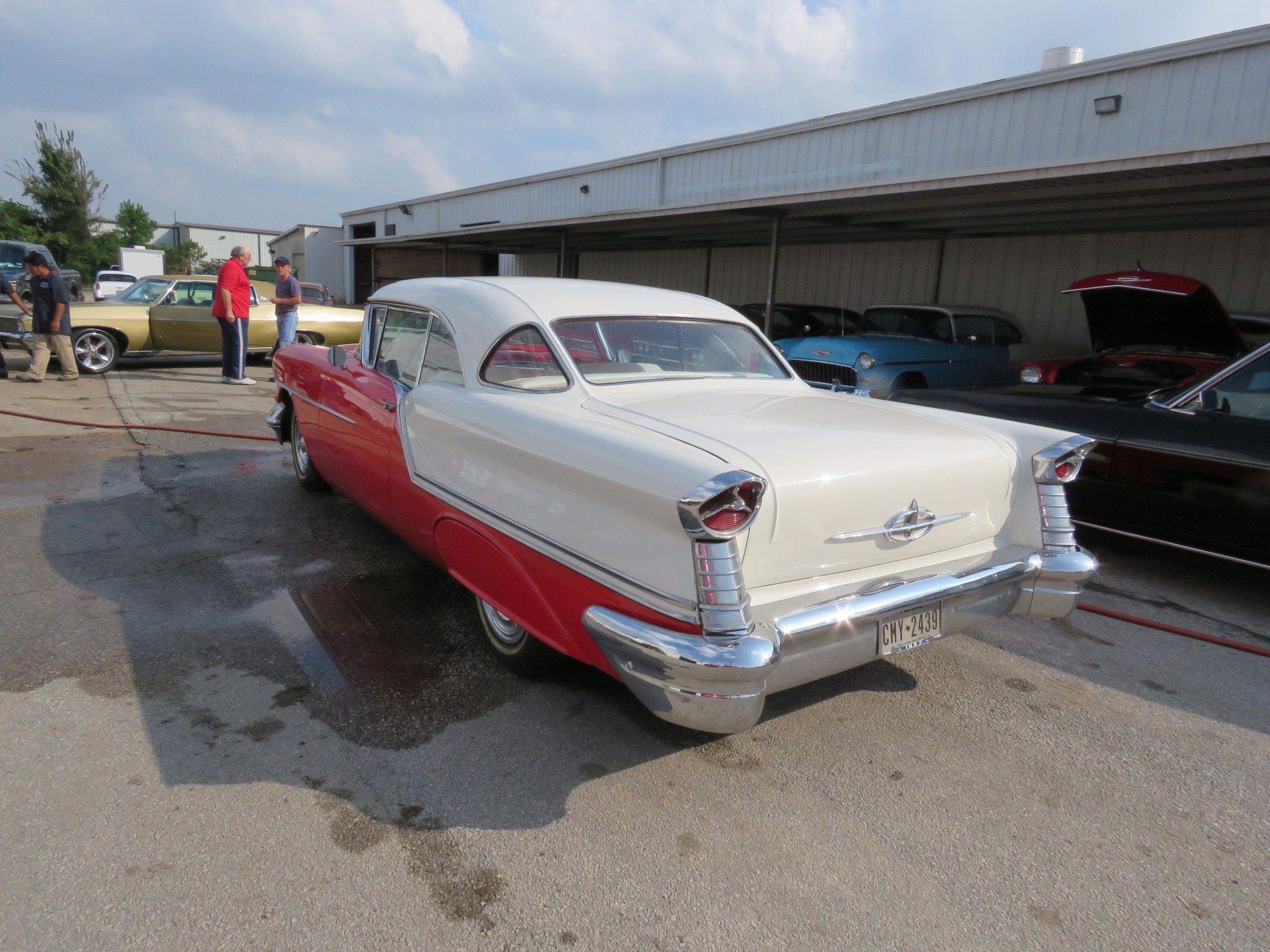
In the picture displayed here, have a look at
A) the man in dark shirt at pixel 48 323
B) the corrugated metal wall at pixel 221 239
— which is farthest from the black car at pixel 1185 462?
the corrugated metal wall at pixel 221 239

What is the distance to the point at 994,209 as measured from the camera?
10.4 metres

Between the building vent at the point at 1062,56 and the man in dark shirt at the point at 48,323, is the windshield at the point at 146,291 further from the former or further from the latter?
the building vent at the point at 1062,56

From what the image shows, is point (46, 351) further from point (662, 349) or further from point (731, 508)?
point (731, 508)

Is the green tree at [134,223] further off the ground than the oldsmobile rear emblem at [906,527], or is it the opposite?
the green tree at [134,223]

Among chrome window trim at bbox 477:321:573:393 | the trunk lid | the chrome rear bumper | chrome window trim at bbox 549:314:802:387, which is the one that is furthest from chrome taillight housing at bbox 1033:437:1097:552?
chrome window trim at bbox 477:321:573:393

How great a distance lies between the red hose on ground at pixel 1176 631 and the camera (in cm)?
390

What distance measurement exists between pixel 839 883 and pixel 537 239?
17867 mm

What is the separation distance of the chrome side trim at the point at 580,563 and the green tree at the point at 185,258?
5306 centimetres

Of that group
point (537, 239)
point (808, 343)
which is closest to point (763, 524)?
point (808, 343)

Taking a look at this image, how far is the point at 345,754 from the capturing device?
279 centimetres

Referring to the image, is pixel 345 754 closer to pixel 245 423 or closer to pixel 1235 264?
pixel 245 423

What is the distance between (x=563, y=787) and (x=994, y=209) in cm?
1006

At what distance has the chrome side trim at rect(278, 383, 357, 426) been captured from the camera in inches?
181

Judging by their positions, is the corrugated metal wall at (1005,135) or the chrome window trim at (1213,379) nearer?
the chrome window trim at (1213,379)
